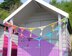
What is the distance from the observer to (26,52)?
8453 mm

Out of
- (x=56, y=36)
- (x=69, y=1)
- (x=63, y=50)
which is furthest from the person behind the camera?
(x=69, y=1)

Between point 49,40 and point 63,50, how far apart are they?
1.02 m

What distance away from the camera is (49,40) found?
8250mm

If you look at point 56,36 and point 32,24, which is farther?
point 32,24

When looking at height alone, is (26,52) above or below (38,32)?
below

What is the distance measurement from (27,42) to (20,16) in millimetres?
1249

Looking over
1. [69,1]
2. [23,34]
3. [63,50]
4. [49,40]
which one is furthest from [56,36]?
[69,1]

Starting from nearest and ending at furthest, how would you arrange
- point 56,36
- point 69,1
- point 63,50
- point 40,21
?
point 63,50
point 56,36
point 40,21
point 69,1

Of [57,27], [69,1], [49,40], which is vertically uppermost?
[69,1]

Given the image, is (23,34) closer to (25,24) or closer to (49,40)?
(25,24)

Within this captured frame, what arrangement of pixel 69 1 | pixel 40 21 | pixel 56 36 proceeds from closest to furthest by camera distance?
pixel 56 36, pixel 40 21, pixel 69 1

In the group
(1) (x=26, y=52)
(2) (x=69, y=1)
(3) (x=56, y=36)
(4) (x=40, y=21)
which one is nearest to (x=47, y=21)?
(4) (x=40, y=21)

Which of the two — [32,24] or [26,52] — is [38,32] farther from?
[26,52]

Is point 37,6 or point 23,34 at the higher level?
point 37,6
